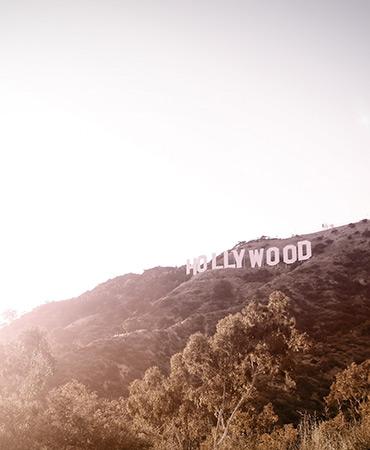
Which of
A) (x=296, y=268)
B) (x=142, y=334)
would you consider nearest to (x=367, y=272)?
(x=296, y=268)

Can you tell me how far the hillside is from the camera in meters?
65.6

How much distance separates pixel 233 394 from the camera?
28062mm

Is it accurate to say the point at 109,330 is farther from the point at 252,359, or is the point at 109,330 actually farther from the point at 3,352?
the point at 252,359

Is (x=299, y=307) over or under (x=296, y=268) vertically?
under

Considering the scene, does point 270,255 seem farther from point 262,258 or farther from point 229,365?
point 229,365

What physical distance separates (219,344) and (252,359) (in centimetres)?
231

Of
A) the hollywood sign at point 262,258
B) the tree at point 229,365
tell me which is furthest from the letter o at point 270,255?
the tree at point 229,365

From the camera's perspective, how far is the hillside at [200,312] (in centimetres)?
6556

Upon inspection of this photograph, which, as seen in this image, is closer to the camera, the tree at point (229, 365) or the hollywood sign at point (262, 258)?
the tree at point (229, 365)

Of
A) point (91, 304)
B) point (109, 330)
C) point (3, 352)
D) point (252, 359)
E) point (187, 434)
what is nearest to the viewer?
point (252, 359)

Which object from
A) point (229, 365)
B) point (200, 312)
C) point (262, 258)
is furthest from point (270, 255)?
point (229, 365)

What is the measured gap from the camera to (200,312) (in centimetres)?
10712

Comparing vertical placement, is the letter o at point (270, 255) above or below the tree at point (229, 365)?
above

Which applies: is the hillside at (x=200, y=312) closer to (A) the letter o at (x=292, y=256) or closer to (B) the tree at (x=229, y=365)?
(A) the letter o at (x=292, y=256)
